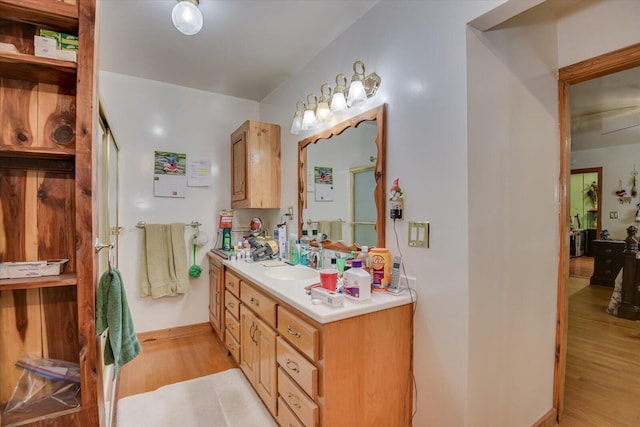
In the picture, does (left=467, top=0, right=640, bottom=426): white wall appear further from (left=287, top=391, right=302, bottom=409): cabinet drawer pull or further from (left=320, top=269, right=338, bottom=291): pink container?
(left=287, top=391, right=302, bottom=409): cabinet drawer pull

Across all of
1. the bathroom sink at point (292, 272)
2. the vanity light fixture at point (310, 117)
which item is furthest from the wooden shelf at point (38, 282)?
the vanity light fixture at point (310, 117)

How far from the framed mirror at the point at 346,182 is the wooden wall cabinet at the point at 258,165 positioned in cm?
44

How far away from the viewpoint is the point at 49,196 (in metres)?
1.08

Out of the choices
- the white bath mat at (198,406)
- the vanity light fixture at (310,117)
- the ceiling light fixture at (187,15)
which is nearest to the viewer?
the ceiling light fixture at (187,15)

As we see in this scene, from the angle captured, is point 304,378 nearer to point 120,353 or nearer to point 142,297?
point 120,353

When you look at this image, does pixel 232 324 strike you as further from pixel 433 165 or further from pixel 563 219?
pixel 563 219

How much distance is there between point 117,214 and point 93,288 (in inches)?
81.9

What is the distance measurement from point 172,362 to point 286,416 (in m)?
1.51

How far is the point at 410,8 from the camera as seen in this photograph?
1.56 metres

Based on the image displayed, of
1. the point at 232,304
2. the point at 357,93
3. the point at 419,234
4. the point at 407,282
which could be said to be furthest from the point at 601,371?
the point at 232,304

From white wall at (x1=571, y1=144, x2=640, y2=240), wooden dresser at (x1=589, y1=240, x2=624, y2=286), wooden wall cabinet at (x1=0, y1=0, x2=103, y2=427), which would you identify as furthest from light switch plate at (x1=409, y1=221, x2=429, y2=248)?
white wall at (x1=571, y1=144, x2=640, y2=240)

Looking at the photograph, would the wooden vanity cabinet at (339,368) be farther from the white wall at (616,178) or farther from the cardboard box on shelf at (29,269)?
the white wall at (616,178)

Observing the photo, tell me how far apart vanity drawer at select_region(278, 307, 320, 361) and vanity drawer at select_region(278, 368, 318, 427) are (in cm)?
21

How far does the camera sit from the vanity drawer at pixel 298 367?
51.0 inches
